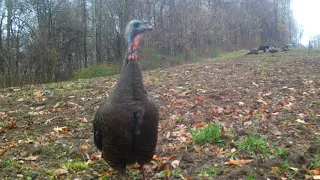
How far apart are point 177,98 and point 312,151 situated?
4.61 meters

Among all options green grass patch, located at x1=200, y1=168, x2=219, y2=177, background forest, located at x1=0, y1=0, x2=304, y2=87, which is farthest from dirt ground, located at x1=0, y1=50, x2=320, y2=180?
background forest, located at x1=0, y1=0, x2=304, y2=87

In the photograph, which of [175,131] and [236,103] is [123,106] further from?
[236,103]

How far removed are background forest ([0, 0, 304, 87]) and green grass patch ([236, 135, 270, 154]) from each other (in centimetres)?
1227

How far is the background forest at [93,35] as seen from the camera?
16.0 metres

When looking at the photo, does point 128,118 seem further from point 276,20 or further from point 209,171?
point 276,20

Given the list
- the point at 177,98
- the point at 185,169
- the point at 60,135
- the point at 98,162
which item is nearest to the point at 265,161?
the point at 185,169

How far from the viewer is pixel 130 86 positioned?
134 inches

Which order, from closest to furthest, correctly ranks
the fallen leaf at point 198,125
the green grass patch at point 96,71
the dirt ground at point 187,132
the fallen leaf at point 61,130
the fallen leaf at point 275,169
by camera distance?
1. the fallen leaf at point 275,169
2. the dirt ground at point 187,132
3. the fallen leaf at point 198,125
4. the fallen leaf at point 61,130
5. the green grass patch at point 96,71

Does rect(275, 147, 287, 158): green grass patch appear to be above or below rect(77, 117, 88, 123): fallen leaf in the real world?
below

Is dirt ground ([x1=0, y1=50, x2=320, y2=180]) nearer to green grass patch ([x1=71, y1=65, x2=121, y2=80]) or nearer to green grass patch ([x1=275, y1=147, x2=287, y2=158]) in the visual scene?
green grass patch ([x1=275, y1=147, x2=287, y2=158])

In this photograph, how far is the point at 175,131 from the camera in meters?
5.84

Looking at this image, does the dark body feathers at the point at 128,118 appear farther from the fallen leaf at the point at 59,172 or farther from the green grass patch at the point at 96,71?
the green grass patch at the point at 96,71

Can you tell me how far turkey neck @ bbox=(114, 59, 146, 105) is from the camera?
3.38 m

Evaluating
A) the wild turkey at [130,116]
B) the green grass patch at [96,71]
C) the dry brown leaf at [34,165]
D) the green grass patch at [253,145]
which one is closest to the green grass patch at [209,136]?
the green grass patch at [253,145]
